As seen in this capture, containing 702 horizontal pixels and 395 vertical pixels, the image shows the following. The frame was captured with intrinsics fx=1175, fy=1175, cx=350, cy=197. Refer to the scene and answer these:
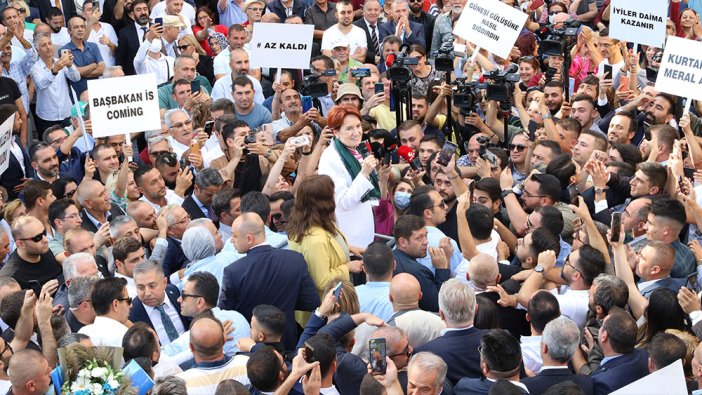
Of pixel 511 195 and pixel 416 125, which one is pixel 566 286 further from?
pixel 416 125

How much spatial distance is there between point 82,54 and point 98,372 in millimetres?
8179

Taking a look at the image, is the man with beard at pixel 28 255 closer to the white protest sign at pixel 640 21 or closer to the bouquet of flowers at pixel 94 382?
the bouquet of flowers at pixel 94 382

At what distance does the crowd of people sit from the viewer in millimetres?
6449

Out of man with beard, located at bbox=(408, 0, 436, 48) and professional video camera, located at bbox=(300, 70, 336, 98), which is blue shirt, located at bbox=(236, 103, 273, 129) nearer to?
professional video camera, located at bbox=(300, 70, 336, 98)

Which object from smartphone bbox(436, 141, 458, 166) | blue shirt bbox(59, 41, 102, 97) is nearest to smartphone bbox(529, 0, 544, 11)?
blue shirt bbox(59, 41, 102, 97)

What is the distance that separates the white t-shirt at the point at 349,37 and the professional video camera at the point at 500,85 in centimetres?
323

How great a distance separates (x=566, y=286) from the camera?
7.75m

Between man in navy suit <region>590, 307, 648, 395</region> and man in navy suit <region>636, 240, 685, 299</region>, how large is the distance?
1199 mm

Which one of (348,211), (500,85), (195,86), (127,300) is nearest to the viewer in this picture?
(127,300)

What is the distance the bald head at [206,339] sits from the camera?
6.41 m

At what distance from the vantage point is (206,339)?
640 centimetres

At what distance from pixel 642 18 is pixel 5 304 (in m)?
7.77

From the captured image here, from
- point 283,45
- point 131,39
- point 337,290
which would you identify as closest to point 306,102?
point 283,45

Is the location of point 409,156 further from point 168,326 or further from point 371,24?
point 371,24
